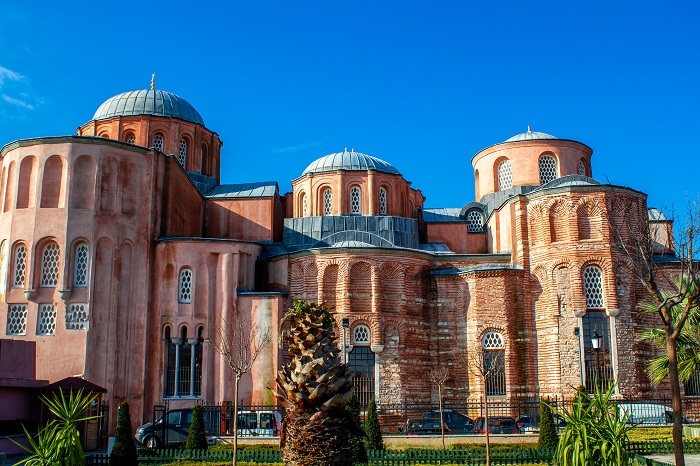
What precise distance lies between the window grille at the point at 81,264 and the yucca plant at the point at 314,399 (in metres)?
16.5

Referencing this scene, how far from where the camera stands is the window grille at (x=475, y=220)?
1412 inches

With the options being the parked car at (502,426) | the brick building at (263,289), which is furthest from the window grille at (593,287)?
the parked car at (502,426)

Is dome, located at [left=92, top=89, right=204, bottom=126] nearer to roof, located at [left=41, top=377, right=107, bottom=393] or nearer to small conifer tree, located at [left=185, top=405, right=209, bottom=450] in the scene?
roof, located at [left=41, top=377, right=107, bottom=393]

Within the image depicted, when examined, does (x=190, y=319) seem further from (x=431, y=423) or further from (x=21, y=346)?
(x=431, y=423)

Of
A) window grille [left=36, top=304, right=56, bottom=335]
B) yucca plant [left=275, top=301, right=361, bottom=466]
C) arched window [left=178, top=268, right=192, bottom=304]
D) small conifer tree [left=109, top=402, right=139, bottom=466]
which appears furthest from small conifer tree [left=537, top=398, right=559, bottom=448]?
window grille [left=36, top=304, right=56, bottom=335]

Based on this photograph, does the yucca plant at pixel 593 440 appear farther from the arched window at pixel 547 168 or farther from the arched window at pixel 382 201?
the arched window at pixel 547 168

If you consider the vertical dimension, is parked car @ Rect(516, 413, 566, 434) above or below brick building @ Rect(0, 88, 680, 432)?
below

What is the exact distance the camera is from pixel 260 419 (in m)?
22.6

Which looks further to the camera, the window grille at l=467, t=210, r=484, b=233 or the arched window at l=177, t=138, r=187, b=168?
the window grille at l=467, t=210, r=484, b=233

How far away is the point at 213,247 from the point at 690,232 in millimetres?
17706

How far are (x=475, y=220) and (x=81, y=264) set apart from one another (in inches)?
703

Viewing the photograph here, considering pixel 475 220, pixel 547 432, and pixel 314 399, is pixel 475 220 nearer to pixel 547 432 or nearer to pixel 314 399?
pixel 547 432

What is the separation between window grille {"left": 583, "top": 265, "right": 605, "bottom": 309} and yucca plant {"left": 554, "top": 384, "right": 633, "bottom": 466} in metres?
16.5

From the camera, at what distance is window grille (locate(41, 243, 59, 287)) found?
86.0 feet
